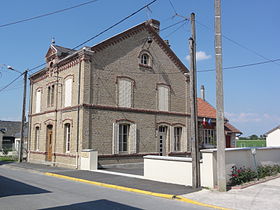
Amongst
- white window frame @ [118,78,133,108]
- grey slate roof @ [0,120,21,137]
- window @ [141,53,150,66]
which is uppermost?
window @ [141,53,150,66]

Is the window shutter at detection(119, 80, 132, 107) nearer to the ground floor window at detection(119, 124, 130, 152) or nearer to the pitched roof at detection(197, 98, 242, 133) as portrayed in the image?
the ground floor window at detection(119, 124, 130, 152)

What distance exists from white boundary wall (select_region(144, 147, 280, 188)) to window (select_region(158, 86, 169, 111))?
8.99 m

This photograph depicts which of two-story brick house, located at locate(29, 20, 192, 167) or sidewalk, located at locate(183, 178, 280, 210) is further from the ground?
two-story brick house, located at locate(29, 20, 192, 167)

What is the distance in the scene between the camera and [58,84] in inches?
808

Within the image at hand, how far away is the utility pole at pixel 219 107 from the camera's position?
9884mm

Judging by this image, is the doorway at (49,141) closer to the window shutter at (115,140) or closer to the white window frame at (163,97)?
the window shutter at (115,140)

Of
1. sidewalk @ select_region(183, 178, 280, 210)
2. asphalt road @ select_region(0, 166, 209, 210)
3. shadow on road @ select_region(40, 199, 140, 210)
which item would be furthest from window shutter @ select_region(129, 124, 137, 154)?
shadow on road @ select_region(40, 199, 140, 210)

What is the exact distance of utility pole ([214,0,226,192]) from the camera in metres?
9.88

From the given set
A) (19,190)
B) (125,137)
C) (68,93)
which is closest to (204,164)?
(19,190)

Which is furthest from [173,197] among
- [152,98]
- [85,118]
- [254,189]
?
[152,98]

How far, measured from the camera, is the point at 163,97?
22.1 meters

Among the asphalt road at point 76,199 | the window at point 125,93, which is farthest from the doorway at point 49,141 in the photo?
the asphalt road at point 76,199

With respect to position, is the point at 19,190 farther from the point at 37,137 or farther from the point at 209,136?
the point at 209,136

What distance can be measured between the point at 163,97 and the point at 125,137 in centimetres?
480
